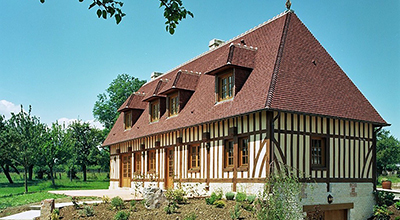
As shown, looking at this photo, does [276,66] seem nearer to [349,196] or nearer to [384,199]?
[349,196]

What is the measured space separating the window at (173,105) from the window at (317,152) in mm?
7039

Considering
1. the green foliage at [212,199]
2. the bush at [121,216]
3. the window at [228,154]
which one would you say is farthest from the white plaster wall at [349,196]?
the bush at [121,216]

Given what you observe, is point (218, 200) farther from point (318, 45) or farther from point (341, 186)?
point (318, 45)

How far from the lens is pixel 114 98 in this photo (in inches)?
1736

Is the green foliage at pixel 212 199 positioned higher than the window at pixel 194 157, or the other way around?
the window at pixel 194 157

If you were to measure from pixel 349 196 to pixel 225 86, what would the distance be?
5827 millimetres

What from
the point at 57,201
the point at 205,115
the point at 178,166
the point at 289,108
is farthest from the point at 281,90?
the point at 57,201

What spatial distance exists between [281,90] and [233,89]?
2176mm

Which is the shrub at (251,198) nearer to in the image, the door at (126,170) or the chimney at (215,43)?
the chimney at (215,43)

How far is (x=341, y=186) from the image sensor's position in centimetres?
1454

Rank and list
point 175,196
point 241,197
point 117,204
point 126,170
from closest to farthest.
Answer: point 241,197, point 117,204, point 175,196, point 126,170

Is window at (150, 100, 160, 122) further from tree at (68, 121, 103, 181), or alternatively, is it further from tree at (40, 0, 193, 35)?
tree at (68, 121, 103, 181)

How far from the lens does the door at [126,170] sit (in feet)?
→ 79.9

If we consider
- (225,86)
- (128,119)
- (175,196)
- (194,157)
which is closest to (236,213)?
(175,196)
